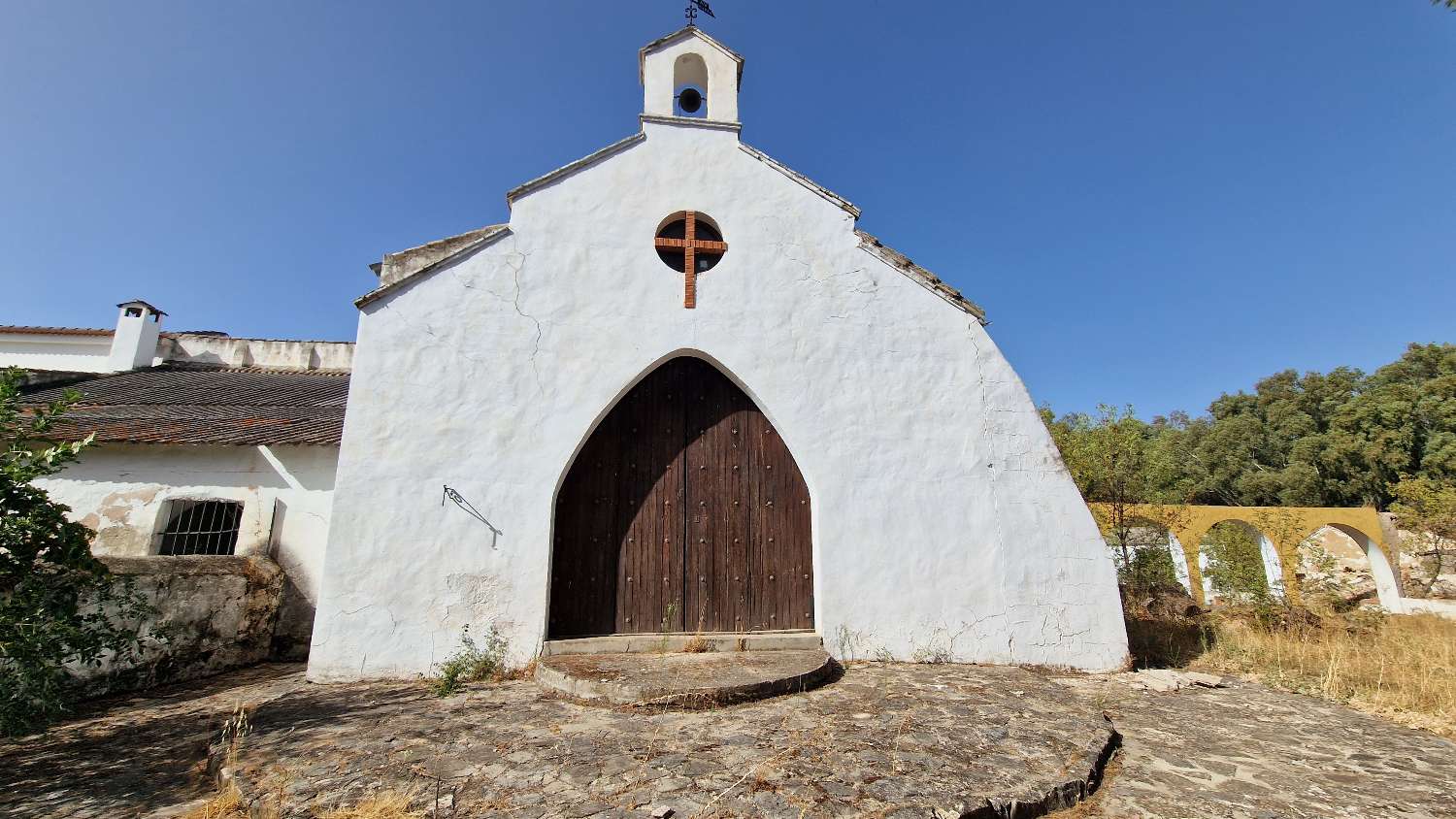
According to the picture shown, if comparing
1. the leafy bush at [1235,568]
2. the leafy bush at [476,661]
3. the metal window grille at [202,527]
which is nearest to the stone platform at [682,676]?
the leafy bush at [476,661]

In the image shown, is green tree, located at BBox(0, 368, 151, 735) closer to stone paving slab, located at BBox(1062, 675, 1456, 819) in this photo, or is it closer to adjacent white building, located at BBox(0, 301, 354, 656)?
adjacent white building, located at BBox(0, 301, 354, 656)

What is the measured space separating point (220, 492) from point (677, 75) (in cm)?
772

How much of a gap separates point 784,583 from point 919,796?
349 centimetres

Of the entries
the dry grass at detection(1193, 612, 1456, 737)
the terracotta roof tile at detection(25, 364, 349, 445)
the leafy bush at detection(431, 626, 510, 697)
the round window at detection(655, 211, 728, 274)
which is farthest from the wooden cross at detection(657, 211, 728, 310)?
the dry grass at detection(1193, 612, 1456, 737)

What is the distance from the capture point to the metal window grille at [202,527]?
7480mm

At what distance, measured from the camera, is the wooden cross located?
6.94 metres

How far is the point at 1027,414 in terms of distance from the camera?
7.06 metres

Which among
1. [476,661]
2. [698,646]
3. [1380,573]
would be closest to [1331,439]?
[1380,573]

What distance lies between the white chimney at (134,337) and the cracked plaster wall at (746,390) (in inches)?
478

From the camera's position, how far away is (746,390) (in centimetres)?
693

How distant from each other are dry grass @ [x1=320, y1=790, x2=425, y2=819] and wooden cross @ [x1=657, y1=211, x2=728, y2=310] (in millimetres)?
5068

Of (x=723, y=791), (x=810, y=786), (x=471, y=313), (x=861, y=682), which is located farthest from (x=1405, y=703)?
(x=471, y=313)

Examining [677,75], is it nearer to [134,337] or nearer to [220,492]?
[220,492]

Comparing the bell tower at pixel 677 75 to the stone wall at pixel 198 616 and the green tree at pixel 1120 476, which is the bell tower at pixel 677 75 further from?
the green tree at pixel 1120 476
